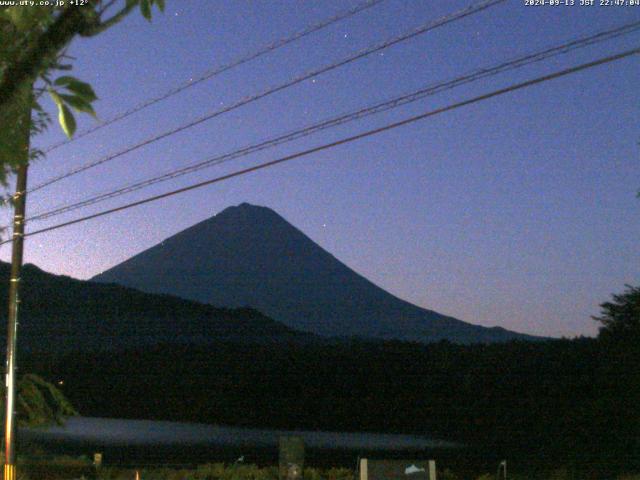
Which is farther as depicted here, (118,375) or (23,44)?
(118,375)

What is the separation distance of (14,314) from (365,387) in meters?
53.7

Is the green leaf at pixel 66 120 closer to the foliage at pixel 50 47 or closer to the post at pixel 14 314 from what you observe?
the foliage at pixel 50 47

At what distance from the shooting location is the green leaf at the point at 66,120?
3885mm

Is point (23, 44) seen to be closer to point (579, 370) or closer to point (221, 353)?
point (579, 370)

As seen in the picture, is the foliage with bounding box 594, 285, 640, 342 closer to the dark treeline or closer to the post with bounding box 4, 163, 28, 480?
the dark treeline

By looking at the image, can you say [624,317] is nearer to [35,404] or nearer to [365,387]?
[35,404]

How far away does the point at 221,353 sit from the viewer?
83.1 meters

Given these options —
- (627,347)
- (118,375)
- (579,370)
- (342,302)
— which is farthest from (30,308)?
(342,302)

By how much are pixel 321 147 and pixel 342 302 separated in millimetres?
156851

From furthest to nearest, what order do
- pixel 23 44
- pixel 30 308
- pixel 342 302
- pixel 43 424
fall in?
pixel 342 302 < pixel 30 308 < pixel 43 424 < pixel 23 44

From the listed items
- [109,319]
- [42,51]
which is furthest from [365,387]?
[42,51]

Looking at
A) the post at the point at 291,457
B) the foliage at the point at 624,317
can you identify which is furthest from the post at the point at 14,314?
the foliage at the point at 624,317

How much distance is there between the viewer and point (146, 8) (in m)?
4.19

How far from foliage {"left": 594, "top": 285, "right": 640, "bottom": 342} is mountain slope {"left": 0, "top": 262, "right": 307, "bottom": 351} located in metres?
36.3
